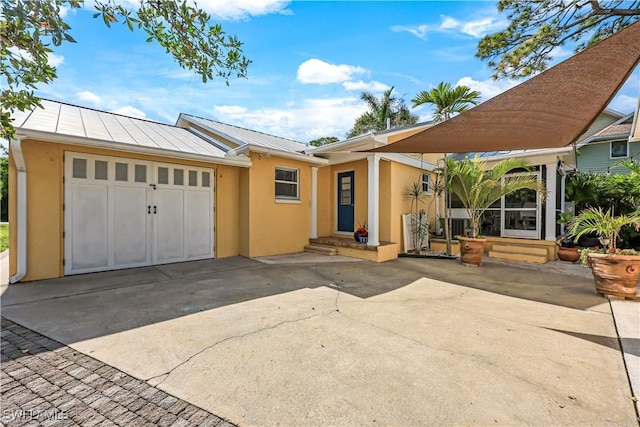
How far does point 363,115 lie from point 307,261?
17193 millimetres

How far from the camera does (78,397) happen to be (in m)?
2.00

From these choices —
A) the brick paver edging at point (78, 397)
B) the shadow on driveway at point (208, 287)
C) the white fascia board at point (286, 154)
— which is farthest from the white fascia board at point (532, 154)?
the brick paver edging at point (78, 397)

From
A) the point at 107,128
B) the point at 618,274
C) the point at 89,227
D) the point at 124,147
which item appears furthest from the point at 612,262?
the point at 107,128

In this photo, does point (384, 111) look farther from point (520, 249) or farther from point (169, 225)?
point (169, 225)

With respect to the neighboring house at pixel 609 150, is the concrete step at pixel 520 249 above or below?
below

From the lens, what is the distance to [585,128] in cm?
391

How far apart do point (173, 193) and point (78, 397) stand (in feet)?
18.2

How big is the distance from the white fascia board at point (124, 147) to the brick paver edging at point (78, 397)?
3.72 m

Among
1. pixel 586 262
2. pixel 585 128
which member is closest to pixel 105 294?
pixel 585 128

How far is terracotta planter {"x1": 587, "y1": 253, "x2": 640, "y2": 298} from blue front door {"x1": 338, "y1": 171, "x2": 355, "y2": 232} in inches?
225

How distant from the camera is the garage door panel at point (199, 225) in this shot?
7219 millimetres

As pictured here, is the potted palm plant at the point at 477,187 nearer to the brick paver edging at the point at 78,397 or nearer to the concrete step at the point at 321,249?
the concrete step at the point at 321,249

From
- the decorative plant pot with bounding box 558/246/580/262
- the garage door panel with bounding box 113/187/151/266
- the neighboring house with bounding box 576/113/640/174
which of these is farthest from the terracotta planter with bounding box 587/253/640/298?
the neighboring house with bounding box 576/113/640/174

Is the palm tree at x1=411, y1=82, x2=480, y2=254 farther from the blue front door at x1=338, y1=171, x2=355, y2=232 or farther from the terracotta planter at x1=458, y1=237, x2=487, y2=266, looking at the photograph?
the blue front door at x1=338, y1=171, x2=355, y2=232
